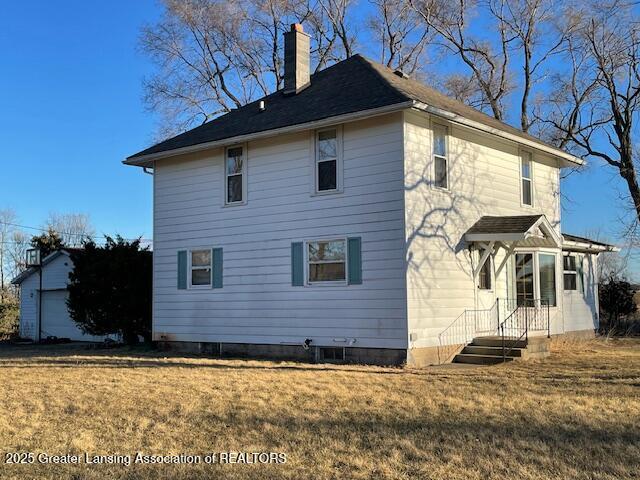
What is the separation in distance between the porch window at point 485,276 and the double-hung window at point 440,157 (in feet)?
7.62

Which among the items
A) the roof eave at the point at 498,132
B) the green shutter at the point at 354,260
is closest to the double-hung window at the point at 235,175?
the green shutter at the point at 354,260

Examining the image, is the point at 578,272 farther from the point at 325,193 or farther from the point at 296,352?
the point at 296,352

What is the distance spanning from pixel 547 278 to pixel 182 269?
9.34 metres

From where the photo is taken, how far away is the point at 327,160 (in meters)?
A: 14.1

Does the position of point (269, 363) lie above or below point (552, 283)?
below

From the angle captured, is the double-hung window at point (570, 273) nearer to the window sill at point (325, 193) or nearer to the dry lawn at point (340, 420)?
the dry lawn at point (340, 420)

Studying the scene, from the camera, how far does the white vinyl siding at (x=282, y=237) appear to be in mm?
13141

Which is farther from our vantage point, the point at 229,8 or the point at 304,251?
the point at 229,8

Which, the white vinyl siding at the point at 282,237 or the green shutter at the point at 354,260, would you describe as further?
the green shutter at the point at 354,260

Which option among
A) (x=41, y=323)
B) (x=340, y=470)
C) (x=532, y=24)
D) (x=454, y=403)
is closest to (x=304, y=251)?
(x=454, y=403)

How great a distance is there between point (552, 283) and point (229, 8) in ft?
66.3

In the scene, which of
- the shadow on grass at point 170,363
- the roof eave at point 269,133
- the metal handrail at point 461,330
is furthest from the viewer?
the metal handrail at point 461,330

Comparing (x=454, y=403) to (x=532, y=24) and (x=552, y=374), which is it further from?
(x=532, y=24)

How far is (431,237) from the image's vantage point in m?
13.5
